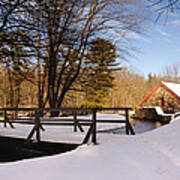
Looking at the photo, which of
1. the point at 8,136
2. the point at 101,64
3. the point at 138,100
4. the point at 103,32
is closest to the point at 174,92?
the point at 101,64

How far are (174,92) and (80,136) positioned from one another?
874 inches

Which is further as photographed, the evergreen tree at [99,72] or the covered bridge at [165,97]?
the covered bridge at [165,97]

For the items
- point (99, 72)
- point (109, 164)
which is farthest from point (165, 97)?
point (109, 164)

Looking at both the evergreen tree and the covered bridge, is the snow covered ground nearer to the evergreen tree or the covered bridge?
the evergreen tree

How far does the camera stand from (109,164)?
13.4 ft

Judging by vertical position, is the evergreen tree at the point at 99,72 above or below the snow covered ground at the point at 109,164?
above

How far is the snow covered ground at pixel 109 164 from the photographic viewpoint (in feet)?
11.8

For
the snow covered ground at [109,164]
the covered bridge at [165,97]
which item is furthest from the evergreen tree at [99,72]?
the snow covered ground at [109,164]

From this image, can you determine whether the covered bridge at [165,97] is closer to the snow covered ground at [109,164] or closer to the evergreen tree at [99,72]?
the evergreen tree at [99,72]

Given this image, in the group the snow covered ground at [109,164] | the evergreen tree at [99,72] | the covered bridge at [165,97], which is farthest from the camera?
the covered bridge at [165,97]

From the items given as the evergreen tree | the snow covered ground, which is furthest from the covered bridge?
the snow covered ground

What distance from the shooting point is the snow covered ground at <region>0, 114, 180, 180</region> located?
3604 millimetres

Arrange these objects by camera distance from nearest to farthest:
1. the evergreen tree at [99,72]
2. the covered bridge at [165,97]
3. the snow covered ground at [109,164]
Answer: the snow covered ground at [109,164]
the evergreen tree at [99,72]
the covered bridge at [165,97]

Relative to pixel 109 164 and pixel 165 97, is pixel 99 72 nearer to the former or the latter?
pixel 165 97
